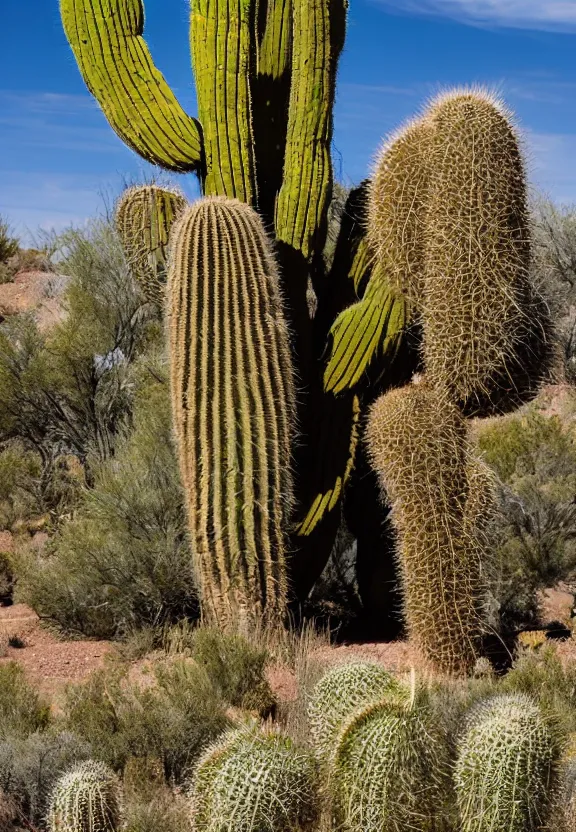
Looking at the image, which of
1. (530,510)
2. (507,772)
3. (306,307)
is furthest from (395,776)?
(530,510)

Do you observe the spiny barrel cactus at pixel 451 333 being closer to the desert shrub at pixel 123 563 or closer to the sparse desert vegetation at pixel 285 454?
the sparse desert vegetation at pixel 285 454

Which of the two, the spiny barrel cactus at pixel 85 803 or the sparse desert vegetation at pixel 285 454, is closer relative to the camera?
the spiny barrel cactus at pixel 85 803

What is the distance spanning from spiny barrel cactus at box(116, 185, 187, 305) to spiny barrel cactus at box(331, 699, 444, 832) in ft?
16.5

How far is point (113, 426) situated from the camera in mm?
14023

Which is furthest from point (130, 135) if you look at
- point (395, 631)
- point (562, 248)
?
point (562, 248)

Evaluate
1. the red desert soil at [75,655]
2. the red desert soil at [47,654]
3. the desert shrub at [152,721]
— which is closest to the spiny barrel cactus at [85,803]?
the desert shrub at [152,721]

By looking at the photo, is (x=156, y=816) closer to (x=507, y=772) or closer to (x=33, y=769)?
(x=33, y=769)

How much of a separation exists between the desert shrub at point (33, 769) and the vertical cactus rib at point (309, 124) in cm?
418

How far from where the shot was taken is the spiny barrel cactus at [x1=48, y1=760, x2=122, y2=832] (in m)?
4.31

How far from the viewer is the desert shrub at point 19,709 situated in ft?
18.2

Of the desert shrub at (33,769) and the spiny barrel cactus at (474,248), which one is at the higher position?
the spiny barrel cactus at (474,248)

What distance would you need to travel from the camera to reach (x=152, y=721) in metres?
5.39

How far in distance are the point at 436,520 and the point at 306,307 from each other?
2.06 m

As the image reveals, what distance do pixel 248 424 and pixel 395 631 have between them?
233cm
